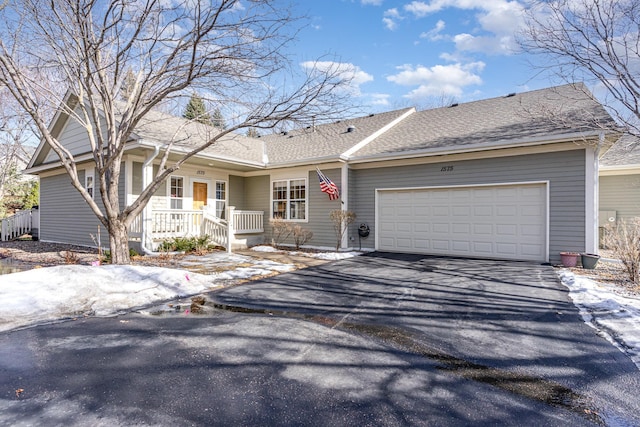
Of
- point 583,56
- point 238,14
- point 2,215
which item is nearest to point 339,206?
point 238,14

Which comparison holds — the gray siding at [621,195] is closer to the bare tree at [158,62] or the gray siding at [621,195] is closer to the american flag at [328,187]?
the american flag at [328,187]

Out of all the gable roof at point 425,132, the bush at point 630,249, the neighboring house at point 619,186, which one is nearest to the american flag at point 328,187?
the gable roof at point 425,132

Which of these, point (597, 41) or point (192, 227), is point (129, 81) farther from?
point (597, 41)

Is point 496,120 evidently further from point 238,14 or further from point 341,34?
point 238,14

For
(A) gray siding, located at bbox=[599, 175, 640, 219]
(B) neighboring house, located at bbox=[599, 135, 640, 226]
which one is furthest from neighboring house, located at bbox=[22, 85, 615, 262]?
(A) gray siding, located at bbox=[599, 175, 640, 219]

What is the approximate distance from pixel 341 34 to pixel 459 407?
288 inches

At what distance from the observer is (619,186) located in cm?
1273

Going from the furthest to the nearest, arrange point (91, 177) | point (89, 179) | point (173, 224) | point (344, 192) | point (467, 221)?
point (89, 179) → point (91, 177) → point (344, 192) → point (173, 224) → point (467, 221)

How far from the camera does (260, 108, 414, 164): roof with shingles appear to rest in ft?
37.8

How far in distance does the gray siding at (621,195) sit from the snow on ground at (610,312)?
9218mm

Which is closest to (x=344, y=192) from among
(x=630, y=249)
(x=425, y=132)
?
(x=425, y=132)

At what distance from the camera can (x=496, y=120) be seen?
10.3 metres

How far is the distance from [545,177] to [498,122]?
252cm

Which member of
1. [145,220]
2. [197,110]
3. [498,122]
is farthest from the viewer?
[197,110]
